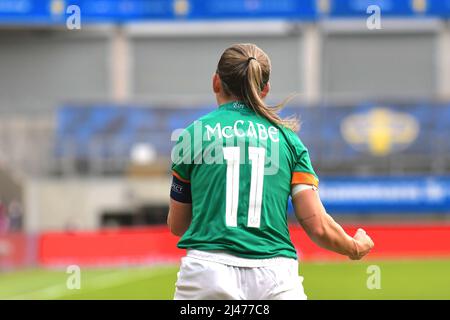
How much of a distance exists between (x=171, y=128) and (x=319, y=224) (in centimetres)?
3287

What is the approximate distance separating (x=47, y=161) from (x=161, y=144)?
413 cm

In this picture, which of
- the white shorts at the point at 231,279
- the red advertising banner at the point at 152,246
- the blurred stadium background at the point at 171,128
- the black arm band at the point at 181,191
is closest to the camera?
the white shorts at the point at 231,279

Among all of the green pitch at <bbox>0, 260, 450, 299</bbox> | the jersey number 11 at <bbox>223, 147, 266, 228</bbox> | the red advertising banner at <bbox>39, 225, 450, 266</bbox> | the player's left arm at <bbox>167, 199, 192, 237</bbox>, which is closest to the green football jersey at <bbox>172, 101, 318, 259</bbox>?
the jersey number 11 at <bbox>223, 147, 266, 228</bbox>

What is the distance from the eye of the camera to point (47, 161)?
37.6m

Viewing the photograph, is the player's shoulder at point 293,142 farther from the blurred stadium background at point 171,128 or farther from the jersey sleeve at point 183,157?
the blurred stadium background at point 171,128

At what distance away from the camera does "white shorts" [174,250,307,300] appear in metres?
4.18

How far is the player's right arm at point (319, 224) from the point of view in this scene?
14.1 feet

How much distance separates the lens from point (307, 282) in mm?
21344

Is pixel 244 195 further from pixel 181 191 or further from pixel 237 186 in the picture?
pixel 181 191

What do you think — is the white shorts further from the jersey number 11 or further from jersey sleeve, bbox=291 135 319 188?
jersey sleeve, bbox=291 135 319 188

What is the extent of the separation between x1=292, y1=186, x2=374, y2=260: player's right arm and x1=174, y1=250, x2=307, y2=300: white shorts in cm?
19

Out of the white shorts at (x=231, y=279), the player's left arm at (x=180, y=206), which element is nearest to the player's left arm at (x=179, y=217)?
the player's left arm at (x=180, y=206)

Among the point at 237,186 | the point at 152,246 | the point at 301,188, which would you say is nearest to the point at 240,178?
the point at 237,186

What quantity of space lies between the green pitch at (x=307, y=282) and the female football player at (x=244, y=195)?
12154mm
